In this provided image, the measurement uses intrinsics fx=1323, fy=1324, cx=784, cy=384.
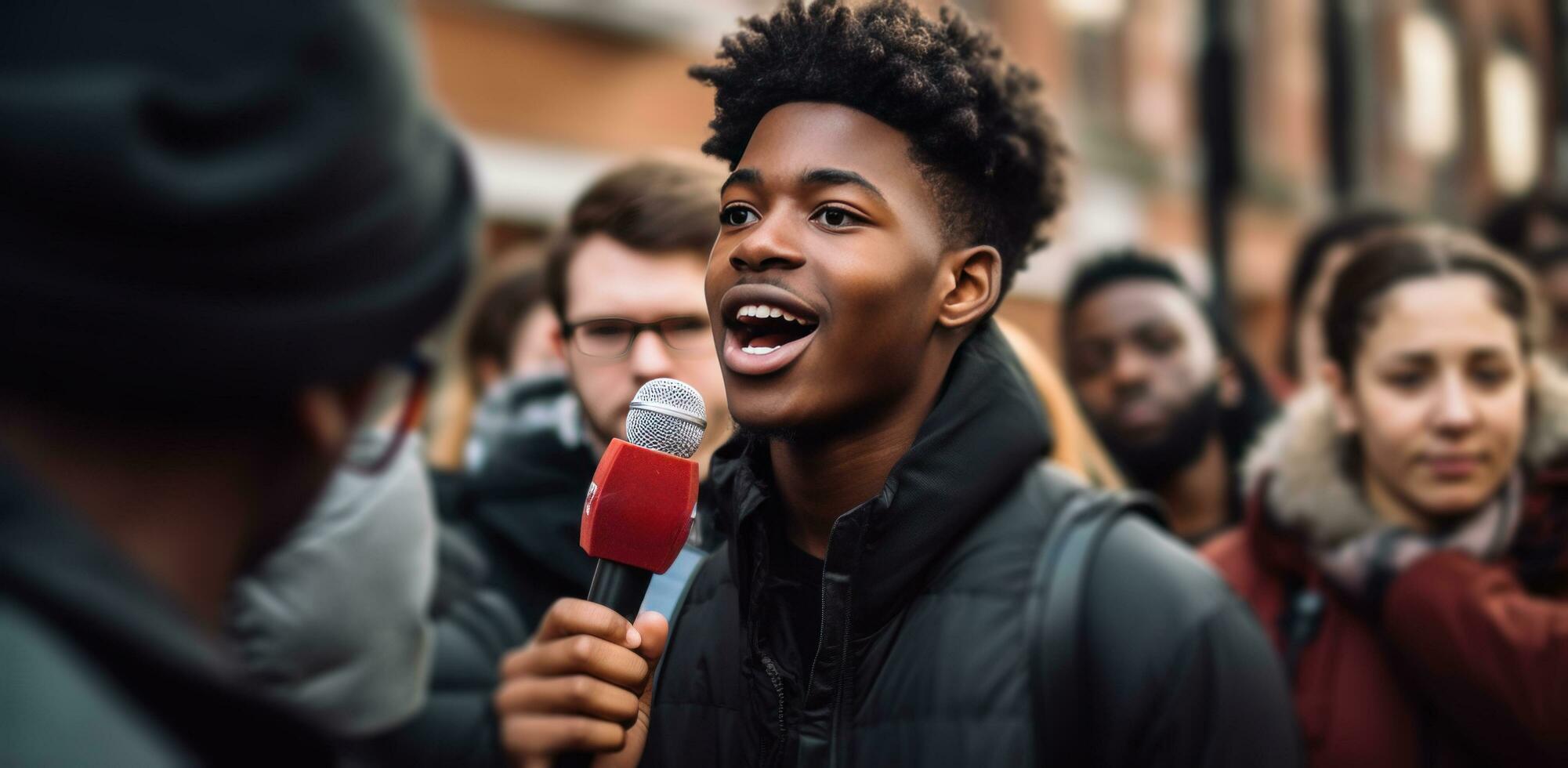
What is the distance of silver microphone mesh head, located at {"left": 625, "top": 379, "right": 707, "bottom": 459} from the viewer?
1.66 m

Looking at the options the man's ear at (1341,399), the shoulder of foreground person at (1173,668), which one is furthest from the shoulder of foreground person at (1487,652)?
the shoulder of foreground person at (1173,668)

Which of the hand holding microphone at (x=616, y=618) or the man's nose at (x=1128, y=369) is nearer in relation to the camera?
the hand holding microphone at (x=616, y=618)

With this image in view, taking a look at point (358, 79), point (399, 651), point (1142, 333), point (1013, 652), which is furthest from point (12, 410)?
point (1142, 333)

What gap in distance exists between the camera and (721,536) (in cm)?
190

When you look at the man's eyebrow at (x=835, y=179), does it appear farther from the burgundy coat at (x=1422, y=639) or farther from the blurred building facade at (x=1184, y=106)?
the burgundy coat at (x=1422, y=639)

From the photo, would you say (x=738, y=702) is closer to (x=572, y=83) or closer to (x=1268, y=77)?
(x=572, y=83)

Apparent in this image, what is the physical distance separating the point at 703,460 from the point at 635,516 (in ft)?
2.00

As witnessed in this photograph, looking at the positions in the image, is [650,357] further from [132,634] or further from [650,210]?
[132,634]

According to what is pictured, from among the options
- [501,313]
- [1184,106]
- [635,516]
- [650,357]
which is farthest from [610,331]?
[1184,106]

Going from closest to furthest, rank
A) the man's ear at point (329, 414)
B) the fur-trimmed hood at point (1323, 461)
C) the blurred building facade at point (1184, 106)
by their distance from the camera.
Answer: the man's ear at point (329, 414) → the fur-trimmed hood at point (1323, 461) → the blurred building facade at point (1184, 106)

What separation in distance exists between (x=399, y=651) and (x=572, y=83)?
8.70 m

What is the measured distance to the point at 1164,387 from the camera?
164 inches

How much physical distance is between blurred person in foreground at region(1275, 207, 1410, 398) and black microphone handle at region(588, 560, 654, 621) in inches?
Answer: 129

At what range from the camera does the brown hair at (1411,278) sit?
2.90 metres
